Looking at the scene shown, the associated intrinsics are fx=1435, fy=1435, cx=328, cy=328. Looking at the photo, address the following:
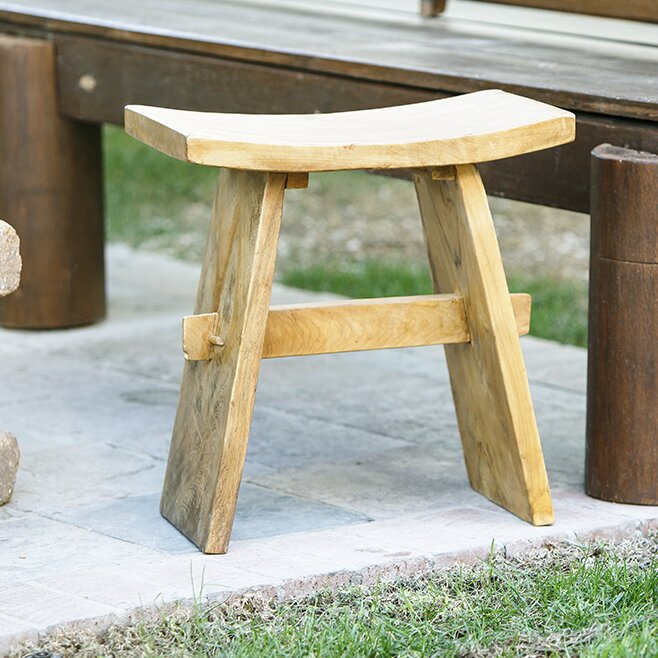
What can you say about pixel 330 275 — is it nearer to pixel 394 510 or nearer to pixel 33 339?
pixel 33 339

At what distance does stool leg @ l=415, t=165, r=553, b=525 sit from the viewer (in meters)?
2.55

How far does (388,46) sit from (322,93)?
310mm

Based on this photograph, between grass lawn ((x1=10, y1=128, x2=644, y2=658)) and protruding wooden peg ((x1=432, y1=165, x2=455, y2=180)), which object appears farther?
protruding wooden peg ((x1=432, y1=165, x2=455, y2=180))

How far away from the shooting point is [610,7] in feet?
12.4

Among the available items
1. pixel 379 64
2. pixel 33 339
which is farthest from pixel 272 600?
pixel 33 339

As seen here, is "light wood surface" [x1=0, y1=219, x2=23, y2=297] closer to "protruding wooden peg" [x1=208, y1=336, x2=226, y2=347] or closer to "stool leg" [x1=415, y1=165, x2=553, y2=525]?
"protruding wooden peg" [x1=208, y1=336, x2=226, y2=347]

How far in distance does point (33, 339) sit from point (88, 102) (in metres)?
0.71

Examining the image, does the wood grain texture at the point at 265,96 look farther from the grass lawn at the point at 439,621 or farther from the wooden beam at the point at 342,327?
the grass lawn at the point at 439,621

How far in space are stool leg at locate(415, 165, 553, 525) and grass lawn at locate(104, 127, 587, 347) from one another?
5.60ft

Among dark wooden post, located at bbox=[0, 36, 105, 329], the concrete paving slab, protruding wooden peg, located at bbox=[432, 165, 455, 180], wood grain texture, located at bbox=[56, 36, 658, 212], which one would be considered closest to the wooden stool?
protruding wooden peg, located at bbox=[432, 165, 455, 180]

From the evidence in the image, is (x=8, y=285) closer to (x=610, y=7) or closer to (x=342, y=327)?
(x=342, y=327)

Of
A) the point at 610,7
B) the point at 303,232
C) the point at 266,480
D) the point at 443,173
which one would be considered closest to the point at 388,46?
the point at 610,7

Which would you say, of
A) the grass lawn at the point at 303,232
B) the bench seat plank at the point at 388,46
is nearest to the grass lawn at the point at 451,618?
the bench seat plank at the point at 388,46

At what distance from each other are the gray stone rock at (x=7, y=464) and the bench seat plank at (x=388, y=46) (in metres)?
1.14
